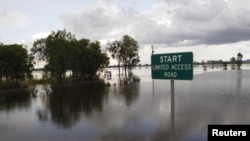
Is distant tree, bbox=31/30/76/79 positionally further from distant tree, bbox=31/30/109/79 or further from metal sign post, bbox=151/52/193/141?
metal sign post, bbox=151/52/193/141

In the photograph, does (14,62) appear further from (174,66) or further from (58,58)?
(174,66)

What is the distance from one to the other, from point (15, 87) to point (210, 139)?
171 ft

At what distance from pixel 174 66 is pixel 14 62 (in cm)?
5421

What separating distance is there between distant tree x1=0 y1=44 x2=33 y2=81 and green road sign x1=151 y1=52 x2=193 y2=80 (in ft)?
171

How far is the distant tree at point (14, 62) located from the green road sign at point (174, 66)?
5224 centimetres

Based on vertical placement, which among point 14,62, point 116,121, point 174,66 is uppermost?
point 14,62

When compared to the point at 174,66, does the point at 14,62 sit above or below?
above

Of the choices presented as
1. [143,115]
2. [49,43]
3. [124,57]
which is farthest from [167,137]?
[124,57]

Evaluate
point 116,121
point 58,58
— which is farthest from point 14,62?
point 116,121

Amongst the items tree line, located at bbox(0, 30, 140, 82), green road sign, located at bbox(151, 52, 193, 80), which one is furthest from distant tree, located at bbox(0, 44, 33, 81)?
green road sign, located at bbox(151, 52, 193, 80)

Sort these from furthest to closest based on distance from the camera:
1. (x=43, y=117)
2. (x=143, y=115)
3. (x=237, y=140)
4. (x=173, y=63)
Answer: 1. (x=43, y=117)
2. (x=143, y=115)
3. (x=237, y=140)
4. (x=173, y=63)

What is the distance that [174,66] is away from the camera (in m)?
6.18

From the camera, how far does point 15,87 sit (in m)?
54.9

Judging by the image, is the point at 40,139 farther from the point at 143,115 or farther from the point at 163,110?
the point at 163,110
